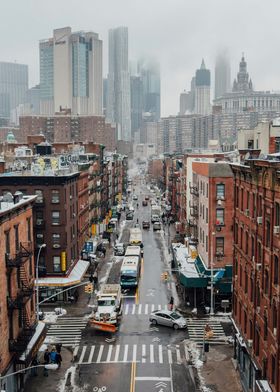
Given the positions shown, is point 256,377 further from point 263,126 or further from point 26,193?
point 26,193

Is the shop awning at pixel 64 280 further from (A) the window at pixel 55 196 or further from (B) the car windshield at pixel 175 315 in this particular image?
(B) the car windshield at pixel 175 315

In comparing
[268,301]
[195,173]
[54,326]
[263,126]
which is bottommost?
[54,326]

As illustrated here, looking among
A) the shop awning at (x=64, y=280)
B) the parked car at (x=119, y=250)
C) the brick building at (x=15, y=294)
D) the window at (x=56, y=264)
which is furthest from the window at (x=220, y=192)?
the parked car at (x=119, y=250)

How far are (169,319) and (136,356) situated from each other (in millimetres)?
8090

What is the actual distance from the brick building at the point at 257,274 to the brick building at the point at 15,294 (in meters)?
15.4

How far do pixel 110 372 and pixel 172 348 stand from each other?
7307mm

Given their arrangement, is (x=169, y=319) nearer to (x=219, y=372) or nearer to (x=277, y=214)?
(x=219, y=372)

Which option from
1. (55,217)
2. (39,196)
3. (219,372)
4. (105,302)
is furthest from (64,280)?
(219,372)

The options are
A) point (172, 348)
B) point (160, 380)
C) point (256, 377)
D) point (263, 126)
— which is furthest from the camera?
point (263, 126)

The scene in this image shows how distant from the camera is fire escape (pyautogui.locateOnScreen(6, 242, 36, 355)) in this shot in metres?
34.9

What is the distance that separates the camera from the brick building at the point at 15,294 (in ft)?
111

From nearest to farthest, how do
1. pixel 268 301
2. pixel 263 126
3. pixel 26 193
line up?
pixel 268 301
pixel 263 126
pixel 26 193

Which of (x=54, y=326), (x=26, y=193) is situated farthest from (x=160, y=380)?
(x=26, y=193)

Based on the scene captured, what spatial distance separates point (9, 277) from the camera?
1384 inches
